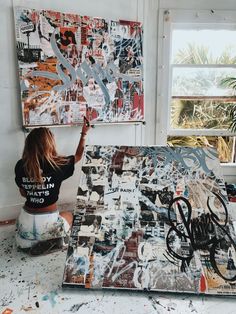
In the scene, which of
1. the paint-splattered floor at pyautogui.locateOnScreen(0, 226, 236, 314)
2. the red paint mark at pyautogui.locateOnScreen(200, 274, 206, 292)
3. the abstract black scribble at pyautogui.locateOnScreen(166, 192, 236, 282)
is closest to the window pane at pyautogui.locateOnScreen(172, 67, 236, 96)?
the abstract black scribble at pyautogui.locateOnScreen(166, 192, 236, 282)

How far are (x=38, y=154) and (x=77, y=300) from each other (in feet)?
3.18

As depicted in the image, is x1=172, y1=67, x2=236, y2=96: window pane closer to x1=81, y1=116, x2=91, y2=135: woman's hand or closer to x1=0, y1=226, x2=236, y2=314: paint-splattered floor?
x1=81, y1=116, x2=91, y2=135: woman's hand

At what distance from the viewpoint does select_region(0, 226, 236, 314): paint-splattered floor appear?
1685 mm

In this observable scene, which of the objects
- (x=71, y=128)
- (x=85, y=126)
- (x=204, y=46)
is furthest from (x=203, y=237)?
(x=204, y=46)

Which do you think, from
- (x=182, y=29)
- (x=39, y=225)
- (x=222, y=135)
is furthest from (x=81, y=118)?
(x=222, y=135)

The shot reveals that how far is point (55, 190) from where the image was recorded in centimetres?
220

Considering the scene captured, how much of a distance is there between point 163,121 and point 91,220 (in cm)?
A: 158

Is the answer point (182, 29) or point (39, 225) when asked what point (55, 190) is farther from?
point (182, 29)

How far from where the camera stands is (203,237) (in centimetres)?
193

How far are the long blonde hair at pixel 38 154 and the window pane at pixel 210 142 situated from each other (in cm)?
161

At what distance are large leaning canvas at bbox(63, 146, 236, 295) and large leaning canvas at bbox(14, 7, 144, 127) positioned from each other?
0.58 meters

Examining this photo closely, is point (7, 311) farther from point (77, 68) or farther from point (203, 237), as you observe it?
point (77, 68)

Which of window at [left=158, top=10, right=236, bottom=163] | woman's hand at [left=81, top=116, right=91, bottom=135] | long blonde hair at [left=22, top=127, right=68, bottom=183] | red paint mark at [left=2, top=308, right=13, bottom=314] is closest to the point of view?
red paint mark at [left=2, top=308, right=13, bottom=314]

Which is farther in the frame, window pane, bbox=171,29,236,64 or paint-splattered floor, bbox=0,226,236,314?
window pane, bbox=171,29,236,64
